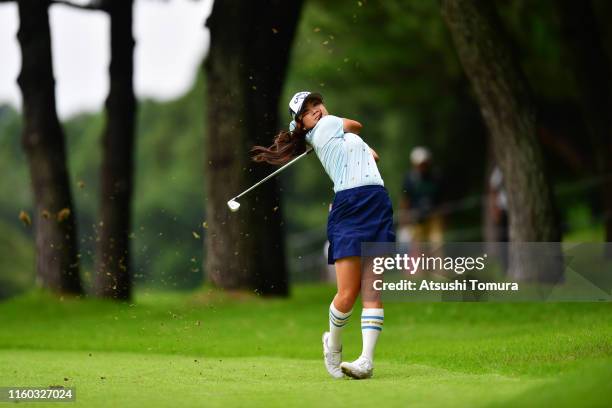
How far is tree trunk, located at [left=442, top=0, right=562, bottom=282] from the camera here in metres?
15.5

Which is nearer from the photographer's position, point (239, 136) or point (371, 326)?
point (371, 326)

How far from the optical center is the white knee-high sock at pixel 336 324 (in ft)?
31.4

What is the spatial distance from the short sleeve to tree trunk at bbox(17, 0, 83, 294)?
9.16 m

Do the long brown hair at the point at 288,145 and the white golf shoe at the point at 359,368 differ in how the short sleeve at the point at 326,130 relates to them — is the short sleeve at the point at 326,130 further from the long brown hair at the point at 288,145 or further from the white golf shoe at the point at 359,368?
the white golf shoe at the point at 359,368

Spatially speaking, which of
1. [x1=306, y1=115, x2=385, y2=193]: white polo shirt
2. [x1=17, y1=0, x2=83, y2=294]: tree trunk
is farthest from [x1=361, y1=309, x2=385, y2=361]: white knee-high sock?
[x1=17, y1=0, x2=83, y2=294]: tree trunk


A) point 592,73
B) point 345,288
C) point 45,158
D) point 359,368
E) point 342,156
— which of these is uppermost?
point 592,73

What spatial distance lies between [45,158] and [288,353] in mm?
7046

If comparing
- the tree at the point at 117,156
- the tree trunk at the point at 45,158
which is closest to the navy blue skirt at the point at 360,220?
the tree trunk at the point at 45,158

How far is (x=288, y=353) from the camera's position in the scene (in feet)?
41.6

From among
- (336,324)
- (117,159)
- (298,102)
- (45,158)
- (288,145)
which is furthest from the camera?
(117,159)

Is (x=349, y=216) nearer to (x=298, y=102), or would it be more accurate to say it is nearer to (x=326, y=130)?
(x=326, y=130)

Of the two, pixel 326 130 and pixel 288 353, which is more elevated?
pixel 326 130

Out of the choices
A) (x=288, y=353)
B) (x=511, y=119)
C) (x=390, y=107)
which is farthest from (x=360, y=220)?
(x=390, y=107)

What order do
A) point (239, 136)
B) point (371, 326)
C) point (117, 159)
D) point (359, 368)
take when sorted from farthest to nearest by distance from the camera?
point (117, 159)
point (239, 136)
point (371, 326)
point (359, 368)
